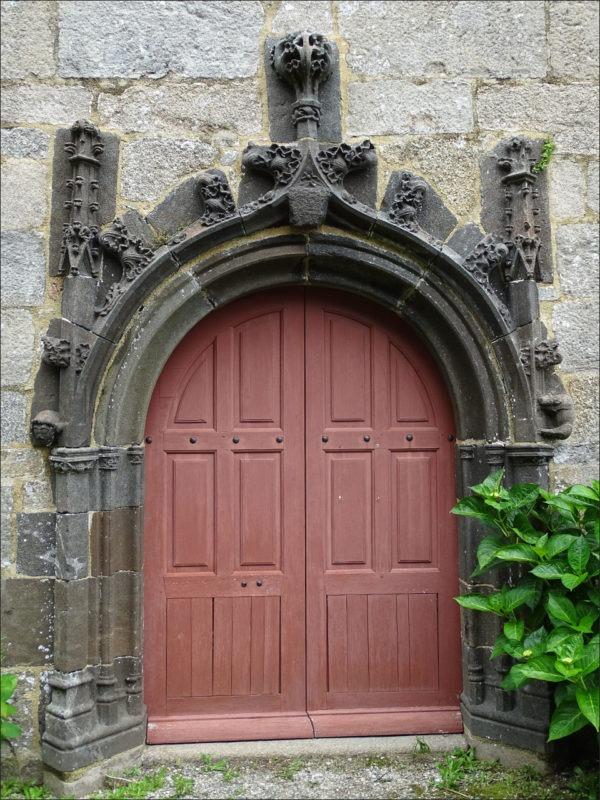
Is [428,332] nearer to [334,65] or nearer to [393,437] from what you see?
[393,437]

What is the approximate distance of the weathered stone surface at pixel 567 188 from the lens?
10.9 feet

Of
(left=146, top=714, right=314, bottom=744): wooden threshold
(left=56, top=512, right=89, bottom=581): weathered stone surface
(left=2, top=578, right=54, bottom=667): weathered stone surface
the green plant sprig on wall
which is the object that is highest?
the green plant sprig on wall

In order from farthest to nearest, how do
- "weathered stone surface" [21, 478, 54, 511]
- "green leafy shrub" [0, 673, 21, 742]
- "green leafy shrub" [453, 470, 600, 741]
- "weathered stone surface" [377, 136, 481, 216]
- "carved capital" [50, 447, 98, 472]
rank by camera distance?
"weathered stone surface" [377, 136, 481, 216] < "weathered stone surface" [21, 478, 54, 511] < "carved capital" [50, 447, 98, 472] < "green leafy shrub" [0, 673, 21, 742] < "green leafy shrub" [453, 470, 600, 741]

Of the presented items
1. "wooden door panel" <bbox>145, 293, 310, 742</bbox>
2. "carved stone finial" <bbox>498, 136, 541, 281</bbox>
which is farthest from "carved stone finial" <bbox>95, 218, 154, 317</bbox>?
"carved stone finial" <bbox>498, 136, 541, 281</bbox>

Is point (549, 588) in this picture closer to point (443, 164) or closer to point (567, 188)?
point (567, 188)

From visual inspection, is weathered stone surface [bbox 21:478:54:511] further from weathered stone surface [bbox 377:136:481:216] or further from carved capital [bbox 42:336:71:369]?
weathered stone surface [bbox 377:136:481:216]

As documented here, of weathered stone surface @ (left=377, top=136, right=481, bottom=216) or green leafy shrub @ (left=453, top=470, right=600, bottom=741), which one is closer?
green leafy shrub @ (left=453, top=470, right=600, bottom=741)

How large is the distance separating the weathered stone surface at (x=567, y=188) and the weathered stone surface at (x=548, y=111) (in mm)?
85

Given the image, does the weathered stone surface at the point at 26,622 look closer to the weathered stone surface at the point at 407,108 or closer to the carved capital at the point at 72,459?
the carved capital at the point at 72,459

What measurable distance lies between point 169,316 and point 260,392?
0.61 meters

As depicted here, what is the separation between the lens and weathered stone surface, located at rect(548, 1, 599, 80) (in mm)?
3373

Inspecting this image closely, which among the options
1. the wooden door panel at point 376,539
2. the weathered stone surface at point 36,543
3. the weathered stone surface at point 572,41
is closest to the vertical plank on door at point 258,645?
the wooden door panel at point 376,539

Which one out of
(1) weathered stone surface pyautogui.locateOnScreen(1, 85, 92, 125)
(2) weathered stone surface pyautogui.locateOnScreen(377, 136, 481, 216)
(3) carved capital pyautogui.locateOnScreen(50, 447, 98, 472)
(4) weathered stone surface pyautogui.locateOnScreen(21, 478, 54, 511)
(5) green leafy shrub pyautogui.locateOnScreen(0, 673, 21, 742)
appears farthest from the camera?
(2) weathered stone surface pyautogui.locateOnScreen(377, 136, 481, 216)

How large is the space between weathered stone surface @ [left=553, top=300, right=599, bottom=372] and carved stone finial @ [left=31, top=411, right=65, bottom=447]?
2.44 meters
